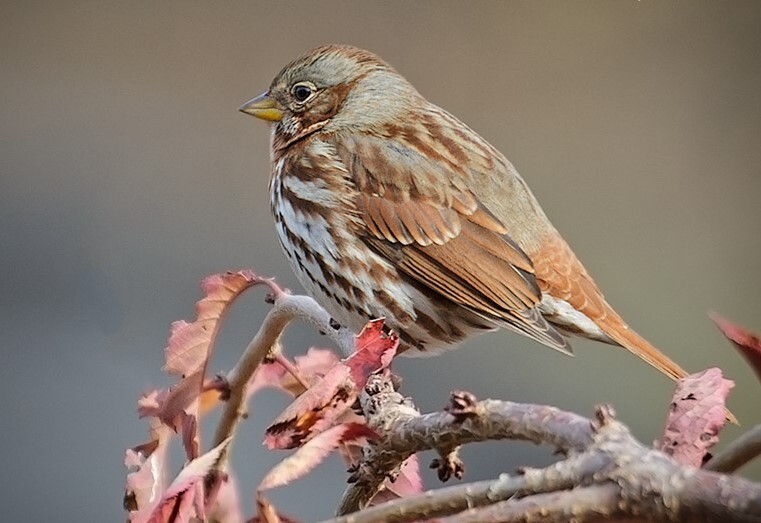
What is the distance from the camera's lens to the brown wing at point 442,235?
62.2 inches

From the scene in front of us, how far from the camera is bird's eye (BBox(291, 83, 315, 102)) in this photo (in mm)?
1814

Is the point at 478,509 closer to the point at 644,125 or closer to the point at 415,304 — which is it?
the point at 415,304

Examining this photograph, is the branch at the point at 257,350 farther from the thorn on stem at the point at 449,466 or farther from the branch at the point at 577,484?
the branch at the point at 577,484

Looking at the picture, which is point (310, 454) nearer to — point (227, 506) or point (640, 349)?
point (227, 506)

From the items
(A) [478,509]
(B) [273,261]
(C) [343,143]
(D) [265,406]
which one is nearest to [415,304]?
(C) [343,143]

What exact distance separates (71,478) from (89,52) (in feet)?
3.71

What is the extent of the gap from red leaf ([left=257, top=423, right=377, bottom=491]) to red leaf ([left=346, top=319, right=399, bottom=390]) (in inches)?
1.6

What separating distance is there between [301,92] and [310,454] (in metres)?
1.16

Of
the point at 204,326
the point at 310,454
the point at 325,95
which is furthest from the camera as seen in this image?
the point at 325,95

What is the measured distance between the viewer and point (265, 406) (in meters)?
2.77

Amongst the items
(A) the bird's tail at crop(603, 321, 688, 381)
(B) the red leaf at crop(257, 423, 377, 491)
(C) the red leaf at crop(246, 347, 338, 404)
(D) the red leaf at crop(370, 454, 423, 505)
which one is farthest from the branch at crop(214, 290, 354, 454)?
(A) the bird's tail at crop(603, 321, 688, 381)

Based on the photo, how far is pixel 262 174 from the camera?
3.04 meters

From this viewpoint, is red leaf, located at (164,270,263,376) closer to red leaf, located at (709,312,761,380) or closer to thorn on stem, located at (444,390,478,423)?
thorn on stem, located at (444,390,478,423)

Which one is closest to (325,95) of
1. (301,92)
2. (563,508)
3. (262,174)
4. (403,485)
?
(301,92)
